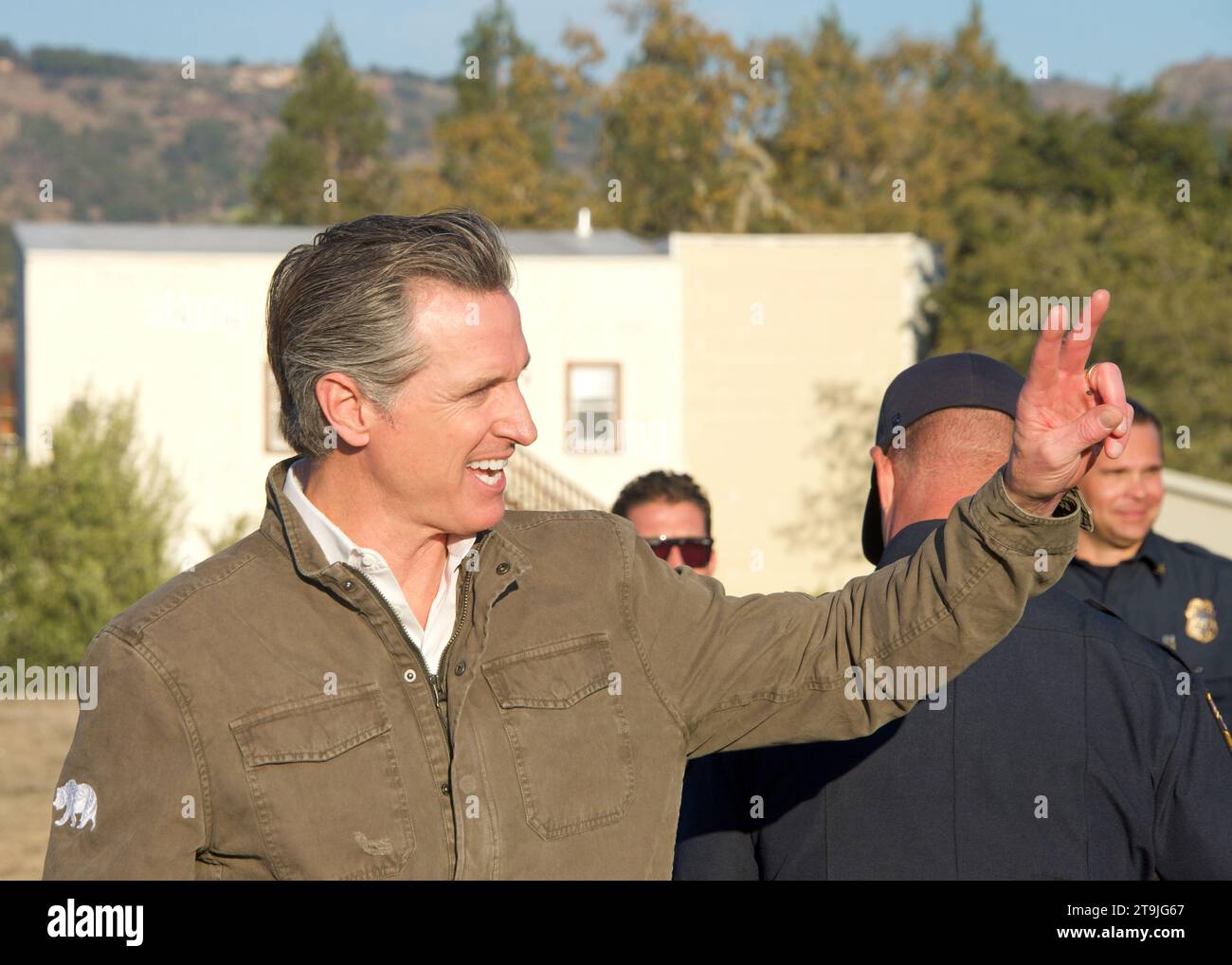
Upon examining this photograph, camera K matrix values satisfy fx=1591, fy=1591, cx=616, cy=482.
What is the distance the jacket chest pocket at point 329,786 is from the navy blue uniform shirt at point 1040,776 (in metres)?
0.96

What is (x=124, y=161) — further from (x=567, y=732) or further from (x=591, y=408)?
(x=567, y=732)

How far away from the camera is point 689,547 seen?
566 cm

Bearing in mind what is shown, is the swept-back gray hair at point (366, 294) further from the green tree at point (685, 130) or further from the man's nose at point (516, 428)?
the green tree at point (685, 130)

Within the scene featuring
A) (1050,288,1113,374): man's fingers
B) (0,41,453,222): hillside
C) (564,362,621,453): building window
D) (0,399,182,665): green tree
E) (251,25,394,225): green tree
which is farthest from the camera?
(0,41,453,222): hillside

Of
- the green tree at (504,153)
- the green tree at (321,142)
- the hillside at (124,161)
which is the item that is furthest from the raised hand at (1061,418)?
the hillside at (124,161)

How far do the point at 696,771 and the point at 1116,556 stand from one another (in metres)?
4.00

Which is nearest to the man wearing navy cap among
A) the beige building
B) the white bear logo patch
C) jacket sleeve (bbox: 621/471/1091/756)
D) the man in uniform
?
jacket sleeve (bbox: 621/471/1091/756)

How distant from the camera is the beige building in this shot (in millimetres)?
24375

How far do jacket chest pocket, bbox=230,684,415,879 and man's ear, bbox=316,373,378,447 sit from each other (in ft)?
1.43

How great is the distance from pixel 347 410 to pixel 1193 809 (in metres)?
1.76

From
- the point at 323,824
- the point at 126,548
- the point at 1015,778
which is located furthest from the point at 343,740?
the point at 126,548

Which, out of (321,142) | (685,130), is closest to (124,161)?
(321,142)

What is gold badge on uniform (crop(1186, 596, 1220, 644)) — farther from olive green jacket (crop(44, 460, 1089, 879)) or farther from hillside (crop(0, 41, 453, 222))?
hillside (crop(0, 41, 453, 222))
